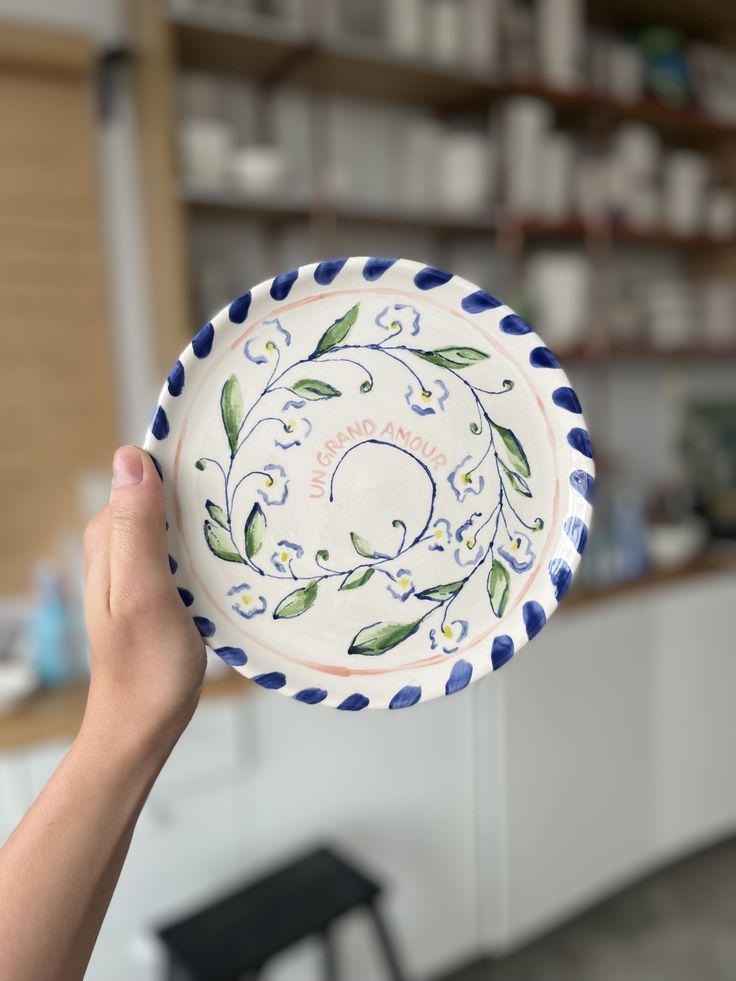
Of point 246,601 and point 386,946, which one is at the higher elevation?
point 246,601

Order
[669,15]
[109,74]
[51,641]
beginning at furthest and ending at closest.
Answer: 1. [669,15]
2. [109,74]
3. [51,641]

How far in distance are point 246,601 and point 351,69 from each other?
1589 mm

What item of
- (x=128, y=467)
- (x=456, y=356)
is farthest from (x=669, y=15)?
(x=128, y=467)

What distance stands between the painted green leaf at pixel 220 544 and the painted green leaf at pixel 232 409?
0.23 feet

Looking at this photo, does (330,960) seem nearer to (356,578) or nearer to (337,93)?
(356,578)

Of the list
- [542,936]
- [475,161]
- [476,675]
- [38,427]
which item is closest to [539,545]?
[476,675]

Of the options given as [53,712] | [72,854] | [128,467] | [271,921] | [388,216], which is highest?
[388,216]

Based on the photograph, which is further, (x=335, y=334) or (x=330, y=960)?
(x=330, y=960)

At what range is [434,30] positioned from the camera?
187 cm

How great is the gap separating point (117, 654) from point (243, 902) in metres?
1.07

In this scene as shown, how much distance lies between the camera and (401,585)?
2.22 feet

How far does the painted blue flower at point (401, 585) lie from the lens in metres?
0.67

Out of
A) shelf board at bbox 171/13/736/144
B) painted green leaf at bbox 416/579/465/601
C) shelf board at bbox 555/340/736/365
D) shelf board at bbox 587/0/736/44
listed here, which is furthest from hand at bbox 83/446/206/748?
shelf board at bbox 587/0/736/44

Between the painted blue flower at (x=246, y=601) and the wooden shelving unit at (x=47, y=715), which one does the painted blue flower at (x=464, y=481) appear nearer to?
the painted blue flower at (x=246, y=601)
